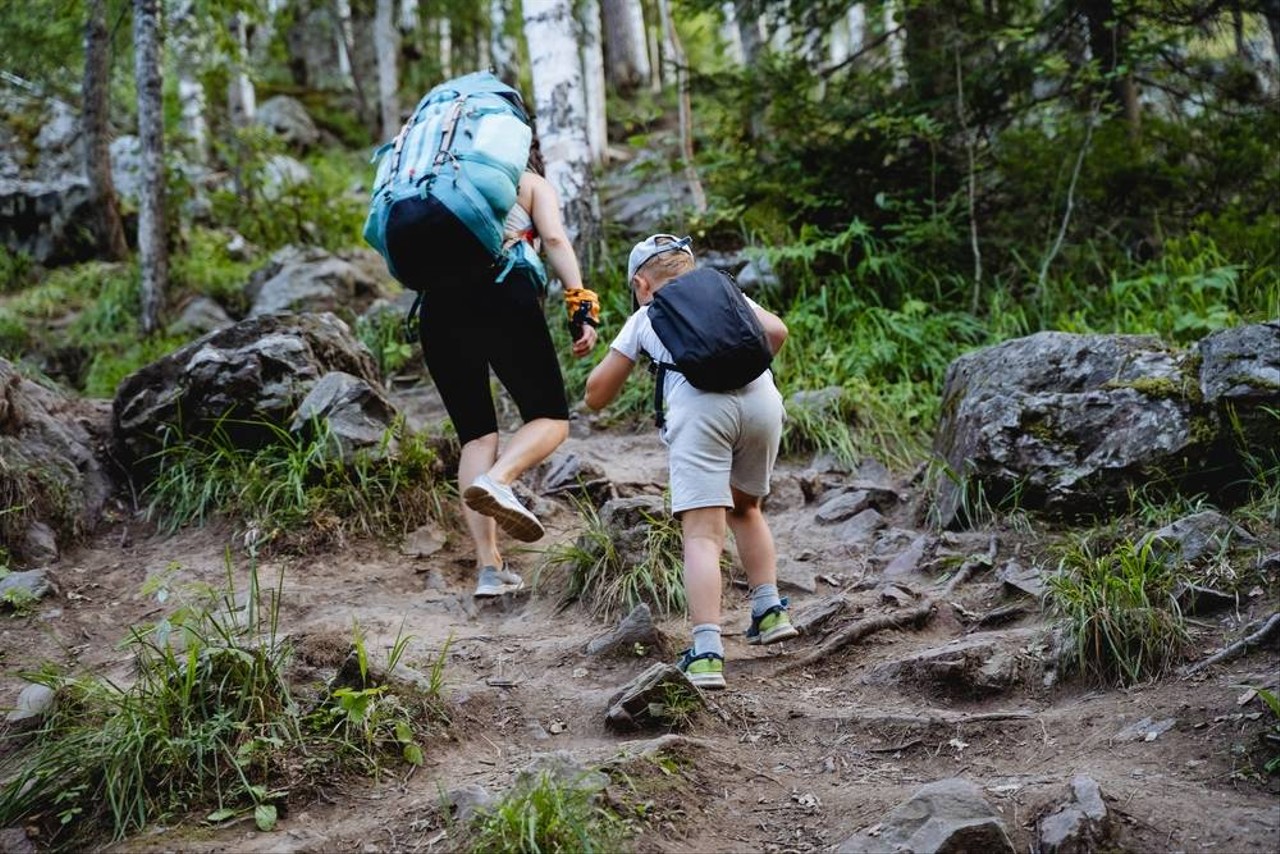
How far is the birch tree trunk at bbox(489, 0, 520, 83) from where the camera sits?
20.1m

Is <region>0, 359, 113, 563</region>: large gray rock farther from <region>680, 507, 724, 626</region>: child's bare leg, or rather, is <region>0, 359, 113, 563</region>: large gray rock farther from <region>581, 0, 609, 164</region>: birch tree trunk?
<region>581, 0, 609, 164</region>: birch tree trunk

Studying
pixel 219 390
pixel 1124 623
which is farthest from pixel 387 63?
pixel 1124 623

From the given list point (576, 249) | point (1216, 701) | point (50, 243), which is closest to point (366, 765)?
point (1216, 701)

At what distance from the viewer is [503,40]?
67.2 feet

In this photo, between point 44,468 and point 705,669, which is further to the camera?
point 44,468

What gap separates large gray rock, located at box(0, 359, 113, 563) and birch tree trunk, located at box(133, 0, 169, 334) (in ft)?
10.8

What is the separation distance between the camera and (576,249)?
345 inches

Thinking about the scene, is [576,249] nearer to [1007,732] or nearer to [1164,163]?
[1164,163]

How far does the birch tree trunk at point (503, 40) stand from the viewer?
20.1 m

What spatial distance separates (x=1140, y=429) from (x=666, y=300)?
2.56 meters

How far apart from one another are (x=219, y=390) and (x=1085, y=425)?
473 centimetres

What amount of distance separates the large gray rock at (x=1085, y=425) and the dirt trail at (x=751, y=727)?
747 mm

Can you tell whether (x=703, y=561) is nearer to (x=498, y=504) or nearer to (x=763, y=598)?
(x=763, y=598)

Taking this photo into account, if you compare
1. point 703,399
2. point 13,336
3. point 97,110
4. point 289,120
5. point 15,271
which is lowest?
point 703,399
